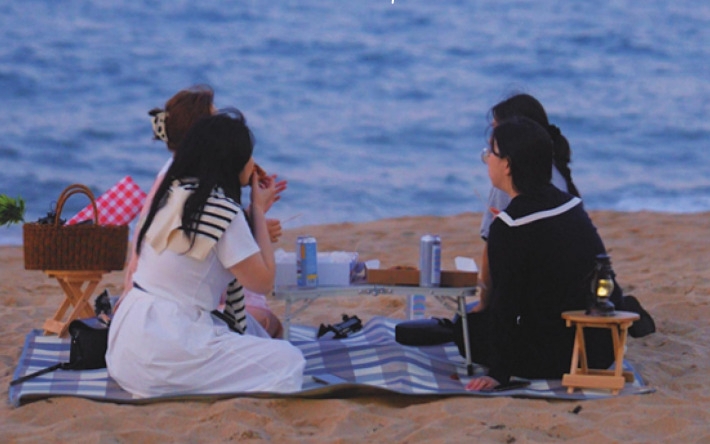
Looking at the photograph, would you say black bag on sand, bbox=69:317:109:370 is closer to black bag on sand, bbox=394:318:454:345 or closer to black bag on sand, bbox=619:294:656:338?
black bag on sand, bbox=394:318:454:345

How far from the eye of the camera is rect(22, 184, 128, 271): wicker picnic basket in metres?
4.76

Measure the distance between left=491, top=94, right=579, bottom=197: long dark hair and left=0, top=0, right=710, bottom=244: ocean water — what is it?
6942 millimetres

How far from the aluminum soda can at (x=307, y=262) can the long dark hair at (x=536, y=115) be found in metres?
1.06

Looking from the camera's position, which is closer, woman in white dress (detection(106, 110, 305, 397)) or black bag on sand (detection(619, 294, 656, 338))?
woman in white dress (detection(106, 110, 305, 397))

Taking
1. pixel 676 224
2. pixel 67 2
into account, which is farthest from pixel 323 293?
pixel 67 2

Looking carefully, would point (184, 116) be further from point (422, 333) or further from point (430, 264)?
point (422, 333)

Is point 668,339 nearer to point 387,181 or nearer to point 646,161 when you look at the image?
point 387,181

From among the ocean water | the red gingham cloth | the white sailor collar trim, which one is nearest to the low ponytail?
the white sailor collar trim

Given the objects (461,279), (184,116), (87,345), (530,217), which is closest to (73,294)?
(87,345)

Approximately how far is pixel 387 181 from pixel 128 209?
8965 millimetres

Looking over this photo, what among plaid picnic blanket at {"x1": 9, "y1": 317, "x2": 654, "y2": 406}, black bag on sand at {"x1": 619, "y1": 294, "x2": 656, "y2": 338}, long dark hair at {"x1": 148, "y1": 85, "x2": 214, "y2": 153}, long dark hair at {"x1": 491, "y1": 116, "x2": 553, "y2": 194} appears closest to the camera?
plaid picnic blanket at {"x1": 9, "y1": 317, "x2": 654, "y2": 406}

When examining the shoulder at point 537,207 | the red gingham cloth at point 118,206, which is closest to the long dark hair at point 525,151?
the shoulder at point 537,207

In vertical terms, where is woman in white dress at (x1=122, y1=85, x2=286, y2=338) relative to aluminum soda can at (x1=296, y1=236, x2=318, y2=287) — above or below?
above

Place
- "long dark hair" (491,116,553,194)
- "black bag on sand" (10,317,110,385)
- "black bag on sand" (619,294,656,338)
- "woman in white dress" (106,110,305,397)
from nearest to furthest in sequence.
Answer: "woman in white dress" (106,110,305,397)
"long dark hair" (491,116,553,194)
"black bag on sand" (10,317,110,385)
"black bag on sand" (619,294,656,338)
